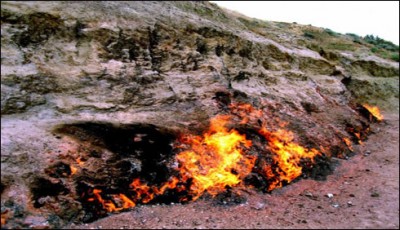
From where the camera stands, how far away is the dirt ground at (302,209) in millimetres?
7496

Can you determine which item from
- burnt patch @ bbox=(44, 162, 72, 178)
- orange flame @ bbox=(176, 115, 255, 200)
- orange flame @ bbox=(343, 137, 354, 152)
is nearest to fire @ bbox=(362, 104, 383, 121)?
orange flame @ bbox=(343, 137, 354, 152)

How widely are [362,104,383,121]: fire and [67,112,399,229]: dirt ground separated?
15.2ft

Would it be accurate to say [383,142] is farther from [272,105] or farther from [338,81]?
[272,105]

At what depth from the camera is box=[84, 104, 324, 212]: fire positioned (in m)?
8.27

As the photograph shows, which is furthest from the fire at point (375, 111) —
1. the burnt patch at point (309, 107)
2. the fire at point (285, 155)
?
the fire at point (285, 155)

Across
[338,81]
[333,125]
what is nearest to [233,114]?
[333,125]

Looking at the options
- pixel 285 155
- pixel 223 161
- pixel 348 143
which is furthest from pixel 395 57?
pixel 223 161

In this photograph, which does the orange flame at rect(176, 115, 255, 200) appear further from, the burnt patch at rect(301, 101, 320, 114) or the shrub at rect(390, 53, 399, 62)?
the shrub at rect(390, 53, 399, 62)

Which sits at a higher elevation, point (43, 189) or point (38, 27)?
point (38, 27)

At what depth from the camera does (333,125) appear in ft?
40.0

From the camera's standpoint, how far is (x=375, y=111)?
14984 millimetres

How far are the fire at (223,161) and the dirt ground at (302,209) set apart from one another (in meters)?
0.33

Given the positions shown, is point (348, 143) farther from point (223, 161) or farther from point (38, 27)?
point (38, 27)

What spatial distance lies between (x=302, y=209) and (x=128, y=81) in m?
5.58
